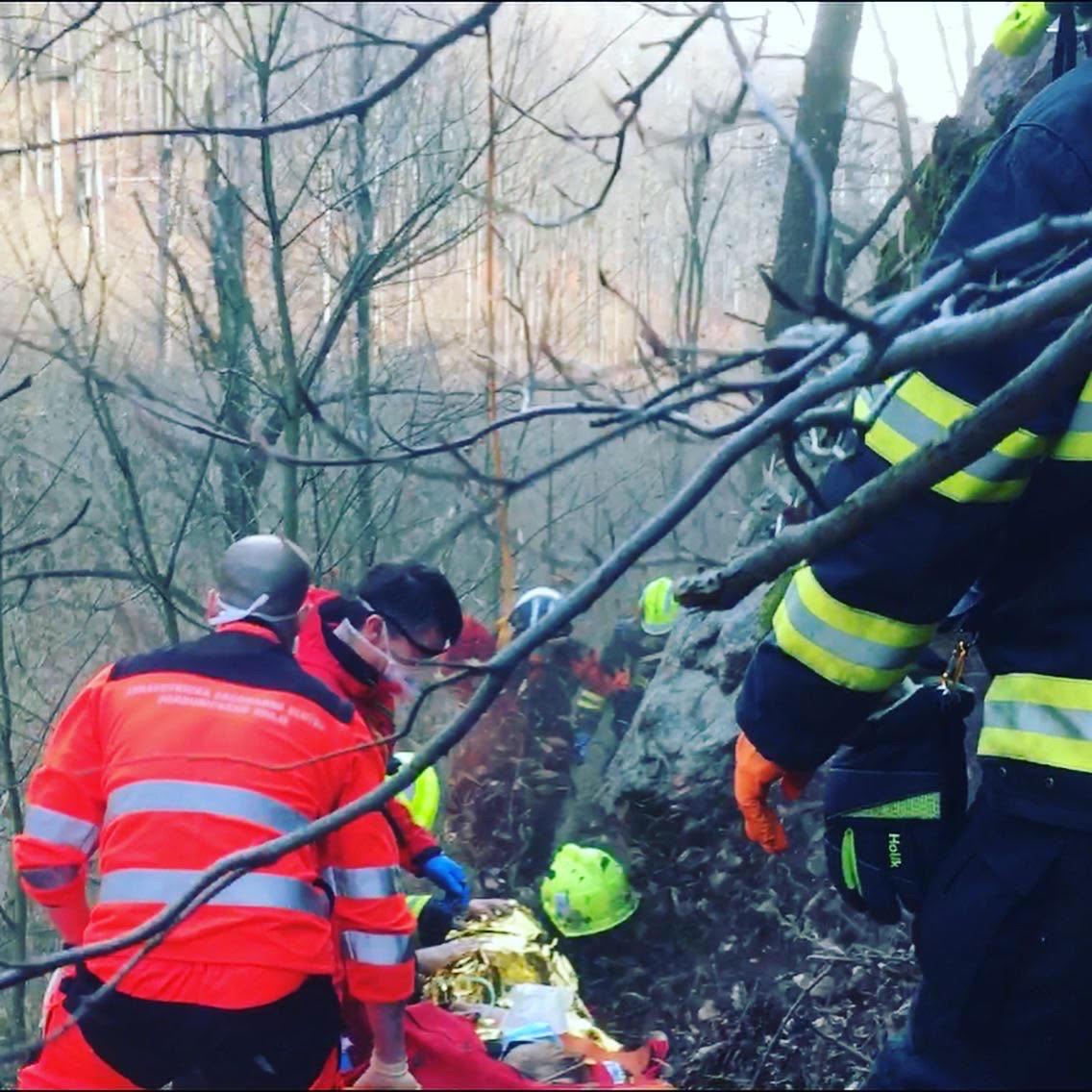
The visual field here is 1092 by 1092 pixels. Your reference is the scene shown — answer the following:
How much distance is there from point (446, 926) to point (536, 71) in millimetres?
4141

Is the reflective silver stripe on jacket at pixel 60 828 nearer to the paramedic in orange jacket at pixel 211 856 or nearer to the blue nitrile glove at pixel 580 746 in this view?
the paramedic in orange jacket at pixel 211 856

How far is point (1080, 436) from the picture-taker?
1965 mm

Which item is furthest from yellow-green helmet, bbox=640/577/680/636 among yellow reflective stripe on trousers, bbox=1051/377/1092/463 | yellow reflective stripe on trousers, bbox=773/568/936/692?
yellow reflective stripe on trousers, bbox=1051/377/1092/463

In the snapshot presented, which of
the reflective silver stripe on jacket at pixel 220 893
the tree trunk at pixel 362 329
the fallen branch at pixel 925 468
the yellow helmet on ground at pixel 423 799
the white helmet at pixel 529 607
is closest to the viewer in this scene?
the fallen branch at pixel 925 468

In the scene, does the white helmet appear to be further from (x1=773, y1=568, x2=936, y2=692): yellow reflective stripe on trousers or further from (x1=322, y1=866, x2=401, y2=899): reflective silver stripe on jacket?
(x1=773, y1=568, x2=936, y2=692): yellow reflective stripe on trousers

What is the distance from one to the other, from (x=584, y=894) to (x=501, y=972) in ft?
3.83

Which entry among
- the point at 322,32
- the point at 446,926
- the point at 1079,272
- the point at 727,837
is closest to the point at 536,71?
the point at 322,32

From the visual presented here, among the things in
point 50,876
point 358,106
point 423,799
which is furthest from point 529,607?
point 358,106

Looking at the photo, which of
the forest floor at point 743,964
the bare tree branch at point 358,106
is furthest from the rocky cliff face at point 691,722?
the bare tree branch at point 358,106

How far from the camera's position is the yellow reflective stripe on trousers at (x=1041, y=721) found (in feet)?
6.48

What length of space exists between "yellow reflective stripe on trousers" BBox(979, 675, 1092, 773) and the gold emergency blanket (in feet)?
7.10

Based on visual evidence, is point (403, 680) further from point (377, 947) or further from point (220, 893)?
point (220, 893)

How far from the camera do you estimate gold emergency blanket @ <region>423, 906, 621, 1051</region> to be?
4020 millimetres

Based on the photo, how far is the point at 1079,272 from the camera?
1629 millimetres
